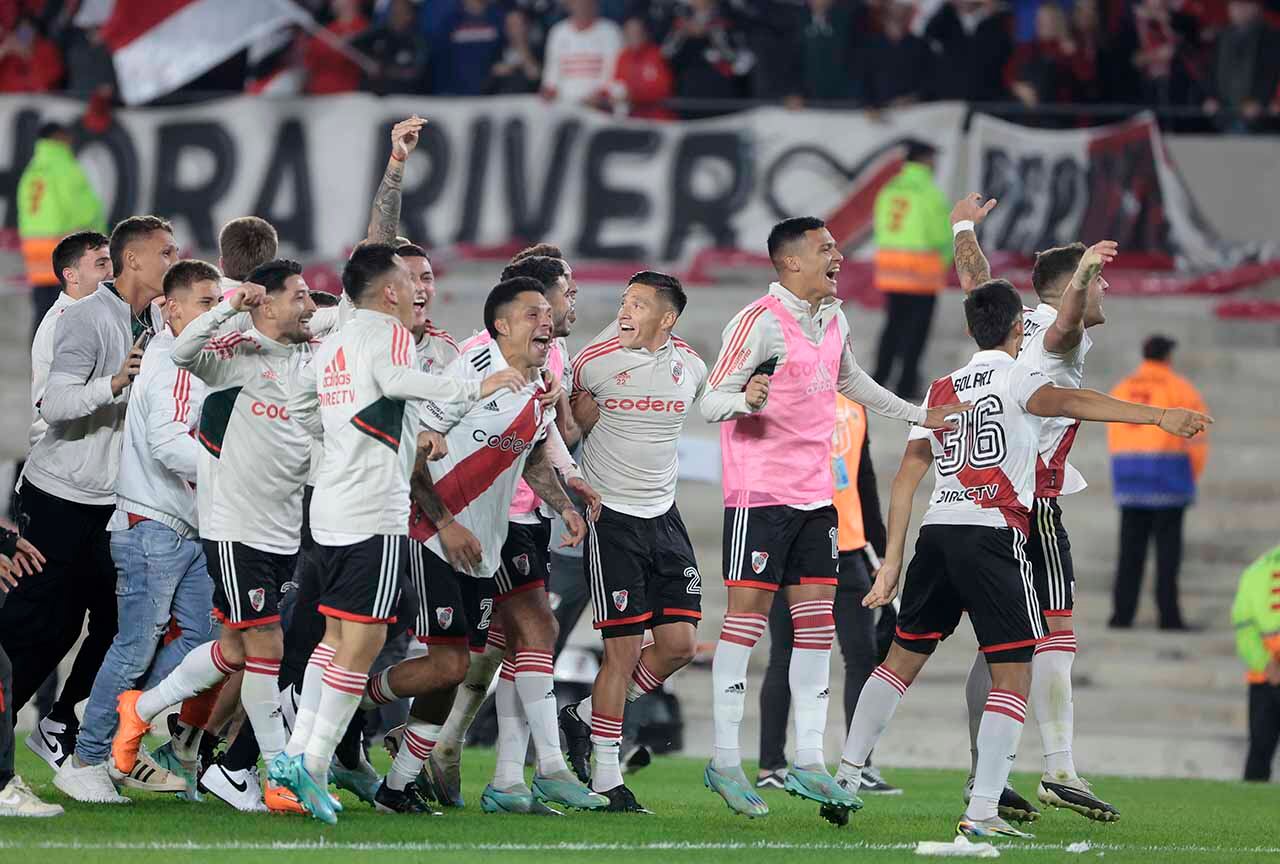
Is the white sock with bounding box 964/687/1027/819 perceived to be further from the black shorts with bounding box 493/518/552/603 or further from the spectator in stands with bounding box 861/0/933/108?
the spectator in stands with bounding box 861/0/933/108

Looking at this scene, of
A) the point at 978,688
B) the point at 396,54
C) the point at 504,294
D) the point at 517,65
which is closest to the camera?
the point at 504,294

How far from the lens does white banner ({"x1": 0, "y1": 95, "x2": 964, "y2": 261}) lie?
1891 cm

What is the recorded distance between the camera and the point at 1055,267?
9539 mm

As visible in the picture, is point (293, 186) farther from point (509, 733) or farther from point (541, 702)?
point (541, 702)

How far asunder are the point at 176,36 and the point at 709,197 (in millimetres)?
5290

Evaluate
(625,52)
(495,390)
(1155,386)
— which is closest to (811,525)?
(495,390)

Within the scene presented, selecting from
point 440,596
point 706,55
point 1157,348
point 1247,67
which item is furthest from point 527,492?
point 1247,67

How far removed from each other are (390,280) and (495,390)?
73 centimetres

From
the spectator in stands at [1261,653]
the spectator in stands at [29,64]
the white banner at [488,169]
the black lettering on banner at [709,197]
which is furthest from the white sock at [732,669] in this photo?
the spectator in stands at [29,64]

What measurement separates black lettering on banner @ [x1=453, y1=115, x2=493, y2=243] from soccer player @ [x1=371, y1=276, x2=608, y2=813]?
10.8 metres

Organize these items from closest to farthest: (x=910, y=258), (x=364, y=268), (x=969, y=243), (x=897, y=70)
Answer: (x=364, y=268), (x=969, y=243), (x=910, y=258), (x=897, y=70)

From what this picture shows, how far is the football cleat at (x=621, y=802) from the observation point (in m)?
8.77

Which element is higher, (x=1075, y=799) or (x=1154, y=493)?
(x=1154, y=493)

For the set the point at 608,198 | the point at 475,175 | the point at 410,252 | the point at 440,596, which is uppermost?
the point at 475,175
